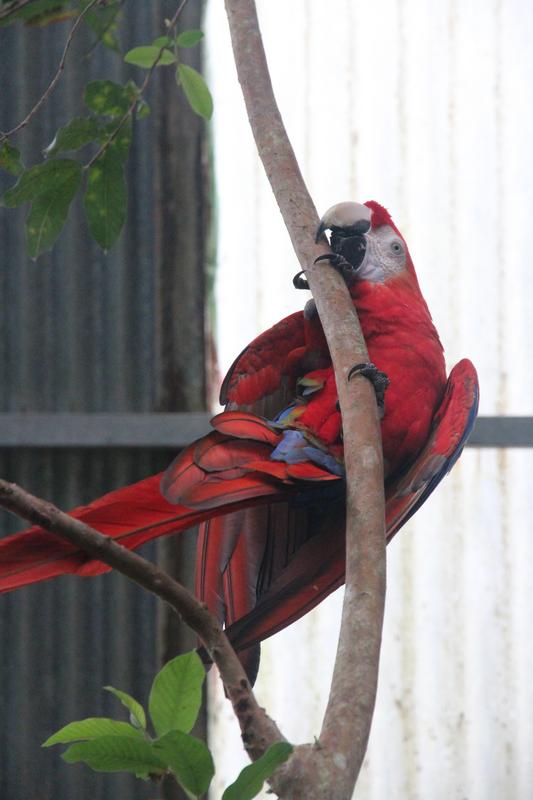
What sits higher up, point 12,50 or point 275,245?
point 12,50

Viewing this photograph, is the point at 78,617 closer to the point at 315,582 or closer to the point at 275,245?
the point at 275,245

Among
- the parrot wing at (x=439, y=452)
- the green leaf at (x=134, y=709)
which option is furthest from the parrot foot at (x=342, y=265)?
the green leaf at (x=134, y=709)

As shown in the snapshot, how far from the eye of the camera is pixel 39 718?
4.89 ft

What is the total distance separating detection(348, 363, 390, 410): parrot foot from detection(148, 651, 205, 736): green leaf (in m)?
0.25

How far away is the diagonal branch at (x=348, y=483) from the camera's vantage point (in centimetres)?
43

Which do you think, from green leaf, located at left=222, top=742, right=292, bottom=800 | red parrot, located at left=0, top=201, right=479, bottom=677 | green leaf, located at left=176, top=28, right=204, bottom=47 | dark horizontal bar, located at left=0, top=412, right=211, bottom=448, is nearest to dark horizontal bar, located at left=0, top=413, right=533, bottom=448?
dark horizontal bar, located at left=0, top=412, right=211, bottom=448

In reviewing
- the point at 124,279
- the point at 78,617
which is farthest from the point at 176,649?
the point at 124,279

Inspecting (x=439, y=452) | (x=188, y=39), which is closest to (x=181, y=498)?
(x=439, y=452)

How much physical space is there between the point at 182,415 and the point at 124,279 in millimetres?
259

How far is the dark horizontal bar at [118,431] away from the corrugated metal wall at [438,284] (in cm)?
6

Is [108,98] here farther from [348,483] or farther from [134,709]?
[134,709]

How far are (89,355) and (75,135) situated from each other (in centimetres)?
80

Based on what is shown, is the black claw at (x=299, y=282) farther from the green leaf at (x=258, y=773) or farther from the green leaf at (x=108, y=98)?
the green leaf at (x=258, y=773)

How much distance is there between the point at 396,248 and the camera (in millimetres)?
834
